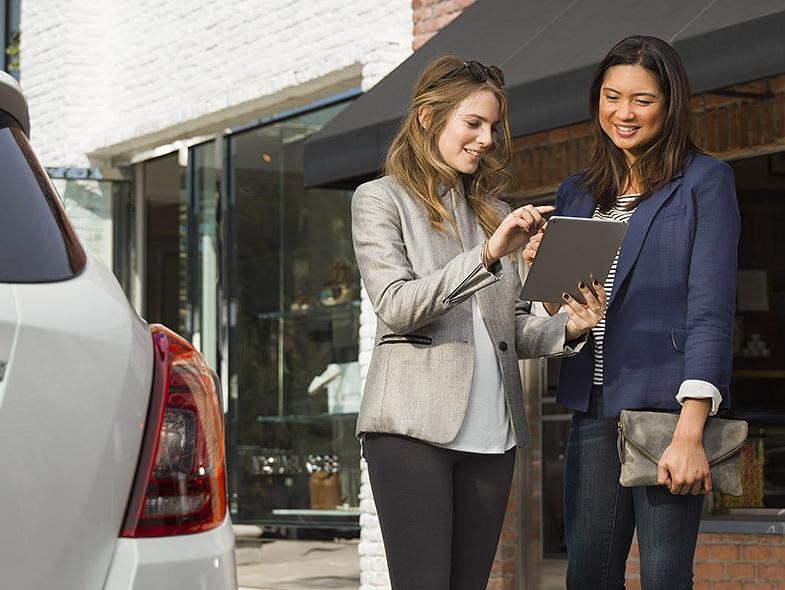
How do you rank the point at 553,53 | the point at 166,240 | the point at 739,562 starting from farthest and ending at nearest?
the point at 166,240
the point at 739,562
the point at 553,53

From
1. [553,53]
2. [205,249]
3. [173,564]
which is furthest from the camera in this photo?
[205,249]

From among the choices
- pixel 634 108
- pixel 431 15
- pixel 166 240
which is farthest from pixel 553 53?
pixel 166 240

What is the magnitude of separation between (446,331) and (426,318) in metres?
0.12

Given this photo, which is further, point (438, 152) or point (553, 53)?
point (553, 53)

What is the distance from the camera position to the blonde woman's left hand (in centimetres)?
362

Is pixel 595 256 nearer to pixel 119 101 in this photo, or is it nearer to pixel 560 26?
pixel 560 26

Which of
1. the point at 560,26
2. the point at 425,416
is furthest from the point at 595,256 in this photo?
the point at 560,26

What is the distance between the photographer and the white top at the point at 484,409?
12.1 ft

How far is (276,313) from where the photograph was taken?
36.7 feet

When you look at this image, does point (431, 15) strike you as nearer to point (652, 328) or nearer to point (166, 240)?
point (652, 328)

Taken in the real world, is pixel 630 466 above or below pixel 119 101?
below

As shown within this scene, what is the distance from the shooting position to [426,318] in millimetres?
3621

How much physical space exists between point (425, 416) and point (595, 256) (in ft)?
1.75

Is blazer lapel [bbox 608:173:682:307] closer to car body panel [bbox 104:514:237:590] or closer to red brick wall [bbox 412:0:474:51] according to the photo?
car body panel [bbox 104:514:237:590]
